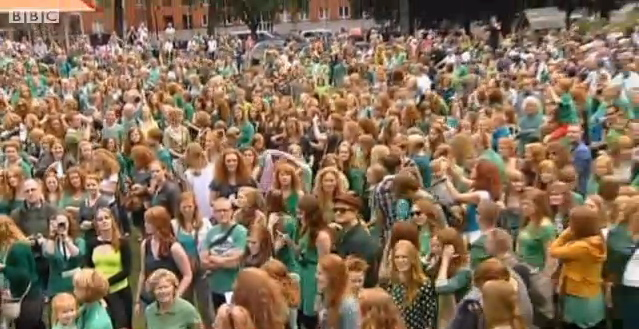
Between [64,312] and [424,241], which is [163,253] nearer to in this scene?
[64,312]

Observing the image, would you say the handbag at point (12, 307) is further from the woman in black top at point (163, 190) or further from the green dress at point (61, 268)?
the woman in black top at point (163, 190)

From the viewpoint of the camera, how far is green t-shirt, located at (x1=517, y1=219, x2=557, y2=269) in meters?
8.25

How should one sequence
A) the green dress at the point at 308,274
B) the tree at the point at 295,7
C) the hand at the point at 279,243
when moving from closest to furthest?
1. the green dress at the point at 308,274
2. the hand at the point at 279,243
3. the tree at the point at 295,7

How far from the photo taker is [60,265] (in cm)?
891

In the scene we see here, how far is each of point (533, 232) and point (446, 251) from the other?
866 millimetres

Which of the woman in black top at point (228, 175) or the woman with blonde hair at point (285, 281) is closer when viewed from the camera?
the woman with blonde hair at point (285, 281)

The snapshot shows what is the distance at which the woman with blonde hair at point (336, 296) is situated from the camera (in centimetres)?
701

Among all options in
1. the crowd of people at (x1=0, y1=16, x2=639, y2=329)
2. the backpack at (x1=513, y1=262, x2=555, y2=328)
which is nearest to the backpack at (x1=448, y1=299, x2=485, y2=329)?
the crowd of people at (x1=0, y1=16, x2=639, y2=329)

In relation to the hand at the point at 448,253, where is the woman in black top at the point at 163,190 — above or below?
above

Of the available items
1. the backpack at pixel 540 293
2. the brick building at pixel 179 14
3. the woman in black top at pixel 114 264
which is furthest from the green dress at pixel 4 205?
the brick building at pixel 179 14

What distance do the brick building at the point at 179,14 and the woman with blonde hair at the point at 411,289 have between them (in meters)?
75.4

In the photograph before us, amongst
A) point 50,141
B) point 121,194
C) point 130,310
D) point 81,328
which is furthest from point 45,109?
point 81,328

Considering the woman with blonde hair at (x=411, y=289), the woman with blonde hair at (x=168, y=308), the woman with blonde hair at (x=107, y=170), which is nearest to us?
the woman with blonde hair at (x=168, y=308)

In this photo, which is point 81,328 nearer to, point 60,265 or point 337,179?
point 60,265
